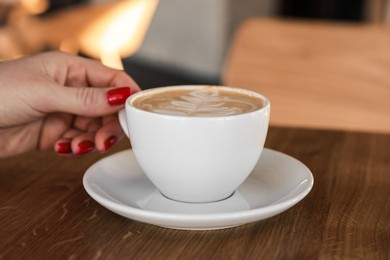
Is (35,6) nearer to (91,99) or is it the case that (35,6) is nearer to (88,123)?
(88,123)

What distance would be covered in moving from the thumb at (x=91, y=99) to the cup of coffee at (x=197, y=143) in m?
0.14

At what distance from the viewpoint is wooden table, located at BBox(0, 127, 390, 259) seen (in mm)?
599

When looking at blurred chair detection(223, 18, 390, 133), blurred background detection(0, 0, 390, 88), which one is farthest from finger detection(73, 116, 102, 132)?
blurred background detection(0, 0, 390, 88)

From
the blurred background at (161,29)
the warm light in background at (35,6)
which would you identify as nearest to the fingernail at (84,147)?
the blurred background at (161,29)

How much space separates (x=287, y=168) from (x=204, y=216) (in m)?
0.20

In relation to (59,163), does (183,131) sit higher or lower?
higher

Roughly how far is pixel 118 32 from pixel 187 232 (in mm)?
4140

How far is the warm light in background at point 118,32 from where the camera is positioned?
166 inches

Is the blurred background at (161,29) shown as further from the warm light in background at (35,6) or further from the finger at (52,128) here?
the finger at (52,128)

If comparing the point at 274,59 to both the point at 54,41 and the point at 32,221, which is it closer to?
the point at 32,221

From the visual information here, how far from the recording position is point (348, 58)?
1301 mm

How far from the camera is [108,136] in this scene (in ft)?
2.98

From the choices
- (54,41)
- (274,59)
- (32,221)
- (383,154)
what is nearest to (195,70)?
(54,41)

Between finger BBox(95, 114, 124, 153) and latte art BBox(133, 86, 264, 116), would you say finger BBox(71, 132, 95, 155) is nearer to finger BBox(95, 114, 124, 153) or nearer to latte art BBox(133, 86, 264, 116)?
finger BBox(95, 114, 124, 153)
